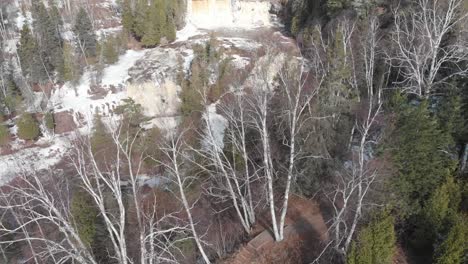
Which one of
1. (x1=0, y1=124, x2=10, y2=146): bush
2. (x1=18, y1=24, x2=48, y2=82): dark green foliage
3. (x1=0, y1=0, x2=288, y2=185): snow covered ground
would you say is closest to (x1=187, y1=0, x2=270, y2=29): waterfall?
(x1=0, y1=0, x2=288, y2=185): snow covered ground

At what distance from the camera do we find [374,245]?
42.1 feet

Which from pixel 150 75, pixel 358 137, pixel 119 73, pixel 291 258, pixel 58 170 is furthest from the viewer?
pixel 119 73

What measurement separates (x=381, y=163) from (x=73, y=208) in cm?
1441

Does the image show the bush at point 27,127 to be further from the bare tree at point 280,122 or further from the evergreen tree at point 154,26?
the bare tree at point 280,122

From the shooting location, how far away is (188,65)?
1597 inches

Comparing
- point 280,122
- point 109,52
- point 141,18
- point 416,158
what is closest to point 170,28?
point 141,18

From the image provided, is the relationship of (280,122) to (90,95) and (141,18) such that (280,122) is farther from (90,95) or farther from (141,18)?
(141,18)

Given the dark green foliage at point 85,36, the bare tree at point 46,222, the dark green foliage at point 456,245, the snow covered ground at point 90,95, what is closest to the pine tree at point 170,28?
the snow covered ground at point 90,95

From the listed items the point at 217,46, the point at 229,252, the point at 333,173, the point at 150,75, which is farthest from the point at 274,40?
the point at 229,252

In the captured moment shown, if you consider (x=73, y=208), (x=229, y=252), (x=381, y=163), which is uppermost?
(x=381, y=163)

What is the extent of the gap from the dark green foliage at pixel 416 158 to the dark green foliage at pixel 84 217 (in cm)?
1418

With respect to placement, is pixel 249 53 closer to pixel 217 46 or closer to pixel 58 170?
pixel 217 46

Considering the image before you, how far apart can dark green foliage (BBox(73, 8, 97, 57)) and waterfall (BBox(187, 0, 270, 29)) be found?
1273cm

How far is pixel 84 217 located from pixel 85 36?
1310 inches
